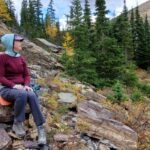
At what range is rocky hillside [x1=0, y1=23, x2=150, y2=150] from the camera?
8359 millimetres

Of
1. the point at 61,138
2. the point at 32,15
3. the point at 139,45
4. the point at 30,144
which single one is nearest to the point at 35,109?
the point at 30,144

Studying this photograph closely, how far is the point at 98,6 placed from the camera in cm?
4953

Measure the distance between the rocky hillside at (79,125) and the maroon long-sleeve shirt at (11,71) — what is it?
578 millimetres

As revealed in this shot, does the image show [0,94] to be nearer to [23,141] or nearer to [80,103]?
[23,141]

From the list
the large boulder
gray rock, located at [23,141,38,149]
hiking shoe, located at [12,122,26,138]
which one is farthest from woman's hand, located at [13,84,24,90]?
the large boulder

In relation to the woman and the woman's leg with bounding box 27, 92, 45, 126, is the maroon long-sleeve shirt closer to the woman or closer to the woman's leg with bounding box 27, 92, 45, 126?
the woman

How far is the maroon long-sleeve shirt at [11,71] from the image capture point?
8.23m

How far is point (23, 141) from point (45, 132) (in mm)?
636

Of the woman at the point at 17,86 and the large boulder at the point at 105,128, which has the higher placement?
the woman at the point at 17,86

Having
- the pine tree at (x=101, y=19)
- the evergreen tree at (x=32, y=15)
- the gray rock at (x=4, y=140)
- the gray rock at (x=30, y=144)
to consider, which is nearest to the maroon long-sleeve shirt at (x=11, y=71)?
the gray rock at (x=4, y=140)

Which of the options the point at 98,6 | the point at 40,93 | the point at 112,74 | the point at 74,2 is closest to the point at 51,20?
the point at 74,2

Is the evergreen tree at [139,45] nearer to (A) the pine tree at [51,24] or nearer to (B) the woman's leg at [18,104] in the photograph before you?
(A) the pine tree at [51,24]

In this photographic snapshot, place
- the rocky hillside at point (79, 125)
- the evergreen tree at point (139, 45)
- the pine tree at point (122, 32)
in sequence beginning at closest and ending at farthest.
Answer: the rocky hillside at point (79, 125) < the pine tree at point (122, 32) < the evergreen tree at point (139, 45)

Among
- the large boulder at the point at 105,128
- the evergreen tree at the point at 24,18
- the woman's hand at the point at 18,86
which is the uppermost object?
the evergreen tree at the point at 24,18
